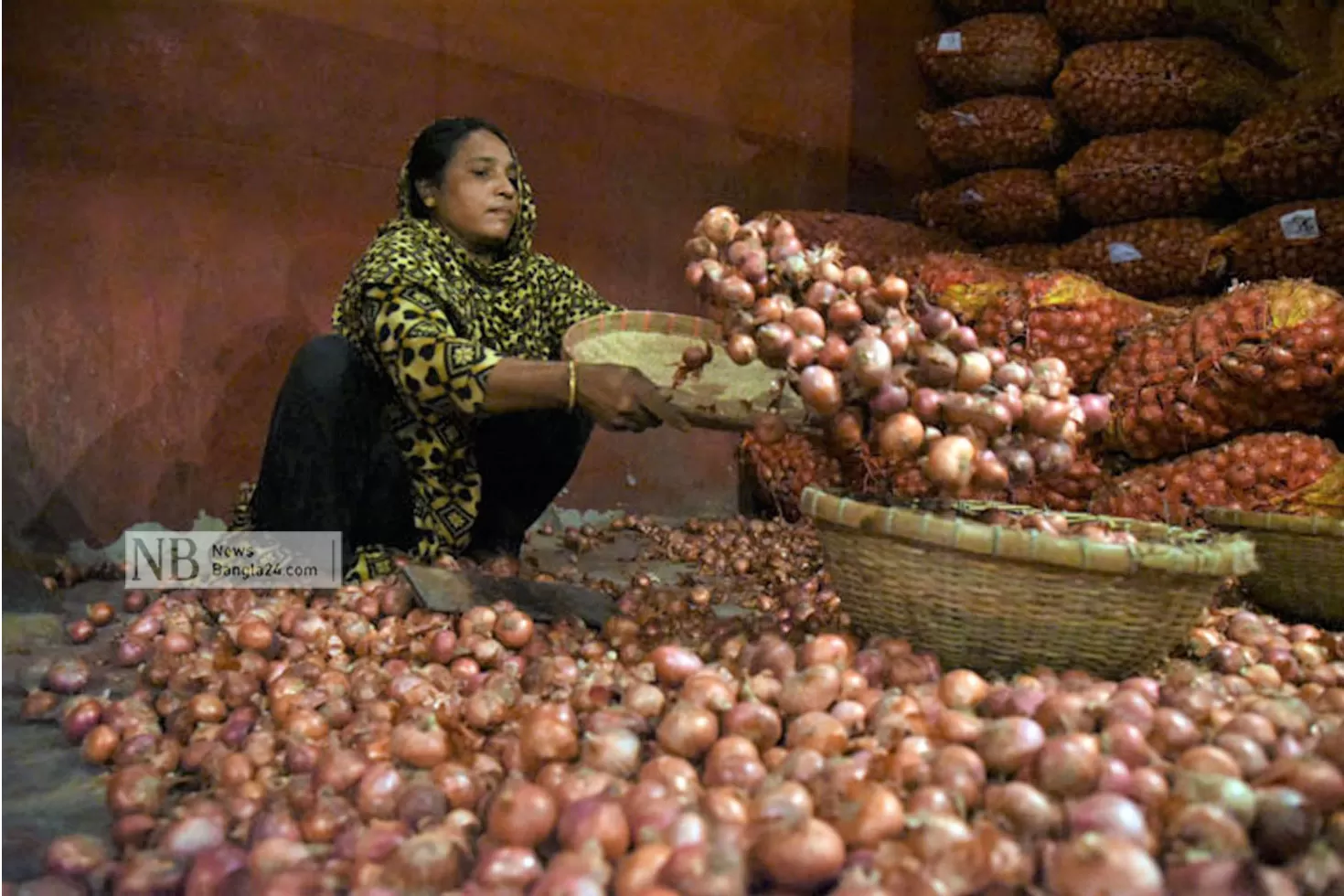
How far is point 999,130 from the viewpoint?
161 inches

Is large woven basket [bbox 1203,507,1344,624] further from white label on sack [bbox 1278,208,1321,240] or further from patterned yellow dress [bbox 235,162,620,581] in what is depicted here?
patterned yellow dress [bbox 235,162,620,581]

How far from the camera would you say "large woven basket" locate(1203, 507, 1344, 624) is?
84.4 inches

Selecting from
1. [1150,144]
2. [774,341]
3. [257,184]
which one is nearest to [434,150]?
[257,184]

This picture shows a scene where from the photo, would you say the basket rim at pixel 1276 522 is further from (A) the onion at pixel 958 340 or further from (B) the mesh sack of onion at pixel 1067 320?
(A) the onion at pixel 958 340

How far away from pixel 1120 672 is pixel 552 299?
1.74 meters

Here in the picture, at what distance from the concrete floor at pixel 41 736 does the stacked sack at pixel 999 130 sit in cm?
347

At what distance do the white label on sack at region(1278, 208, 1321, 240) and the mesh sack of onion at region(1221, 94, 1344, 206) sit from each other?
14 cm

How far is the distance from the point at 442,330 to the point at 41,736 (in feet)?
3.29

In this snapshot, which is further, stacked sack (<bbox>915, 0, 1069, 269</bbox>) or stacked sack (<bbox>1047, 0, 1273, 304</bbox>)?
stacked sack (<bbox>915, 0, 1069, 269</bbox>)

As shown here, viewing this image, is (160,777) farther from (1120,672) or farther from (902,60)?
(902,60)

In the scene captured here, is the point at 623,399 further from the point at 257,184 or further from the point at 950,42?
the point at 950,42

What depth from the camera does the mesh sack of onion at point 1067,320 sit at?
125 inches

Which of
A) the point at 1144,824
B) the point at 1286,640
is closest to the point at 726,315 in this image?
the point at 1144,824

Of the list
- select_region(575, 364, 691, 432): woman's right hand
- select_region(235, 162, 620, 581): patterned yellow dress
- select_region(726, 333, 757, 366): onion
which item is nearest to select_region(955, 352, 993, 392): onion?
select_region(726, 333, 757, 366): onion
